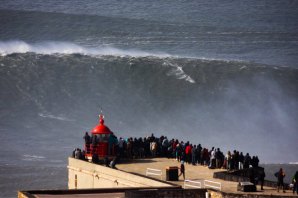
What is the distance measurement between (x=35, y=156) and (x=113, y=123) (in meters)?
10.6

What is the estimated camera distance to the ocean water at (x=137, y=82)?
68625 mm

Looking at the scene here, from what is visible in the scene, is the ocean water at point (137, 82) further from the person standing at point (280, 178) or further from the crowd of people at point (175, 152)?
the person standing at point (280, 178)

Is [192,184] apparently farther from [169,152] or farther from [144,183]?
[169,152]

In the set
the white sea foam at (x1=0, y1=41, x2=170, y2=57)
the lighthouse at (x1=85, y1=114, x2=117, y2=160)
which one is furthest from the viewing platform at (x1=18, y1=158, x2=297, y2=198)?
the white sea foam at (x1=0, y1=41, x2=170, y2=57)

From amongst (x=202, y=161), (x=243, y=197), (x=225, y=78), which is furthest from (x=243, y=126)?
(x=243, y=197)

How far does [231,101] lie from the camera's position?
8012 centimetres

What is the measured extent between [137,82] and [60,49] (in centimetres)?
1117

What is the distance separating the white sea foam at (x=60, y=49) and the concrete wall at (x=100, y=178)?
42.1 meters

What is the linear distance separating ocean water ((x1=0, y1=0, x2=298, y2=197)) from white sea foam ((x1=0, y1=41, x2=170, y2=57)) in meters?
0.14

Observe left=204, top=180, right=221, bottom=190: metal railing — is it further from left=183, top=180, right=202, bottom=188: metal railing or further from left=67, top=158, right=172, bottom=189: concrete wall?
left=67, top=158, right=172, bottom=189: concrete wall

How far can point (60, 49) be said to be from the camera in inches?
3666

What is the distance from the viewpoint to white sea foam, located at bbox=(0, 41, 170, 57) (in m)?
91.0

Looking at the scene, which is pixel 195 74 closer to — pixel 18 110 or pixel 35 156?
pixel 18 110

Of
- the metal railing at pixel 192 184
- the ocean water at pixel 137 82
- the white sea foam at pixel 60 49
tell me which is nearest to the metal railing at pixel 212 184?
the metal railing at pixel 192 184
